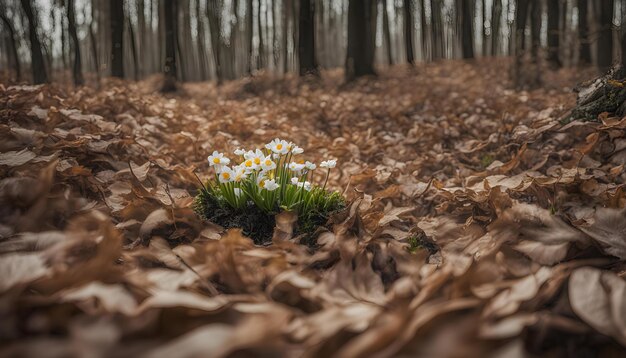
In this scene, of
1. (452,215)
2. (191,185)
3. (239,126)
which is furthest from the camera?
(239,126)

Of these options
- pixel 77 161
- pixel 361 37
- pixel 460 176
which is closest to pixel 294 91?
pixel 361 37

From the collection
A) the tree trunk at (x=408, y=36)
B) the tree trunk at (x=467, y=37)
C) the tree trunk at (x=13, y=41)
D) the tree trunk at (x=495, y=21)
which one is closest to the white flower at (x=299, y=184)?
the tree trunk at (x=13, y=41)

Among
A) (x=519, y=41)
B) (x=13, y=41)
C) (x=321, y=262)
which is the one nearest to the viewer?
(x=321, y=262)

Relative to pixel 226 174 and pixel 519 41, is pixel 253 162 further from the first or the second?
pixel 519 41

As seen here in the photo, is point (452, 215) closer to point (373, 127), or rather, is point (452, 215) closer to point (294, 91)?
point (373, 127)

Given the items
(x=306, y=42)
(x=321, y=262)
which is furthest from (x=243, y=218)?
(x=306, y=42)
